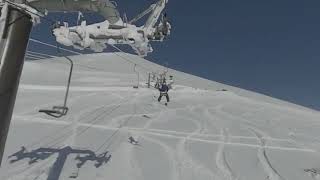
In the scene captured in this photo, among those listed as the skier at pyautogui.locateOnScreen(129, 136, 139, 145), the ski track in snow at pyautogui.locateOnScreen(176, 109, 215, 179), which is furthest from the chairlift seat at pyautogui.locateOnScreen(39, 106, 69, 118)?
the skier at pyautogui.locateOnScreen(129, 136, 139, 145)

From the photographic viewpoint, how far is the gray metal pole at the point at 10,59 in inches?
188

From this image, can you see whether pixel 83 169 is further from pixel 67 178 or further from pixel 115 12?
pixel 115 12

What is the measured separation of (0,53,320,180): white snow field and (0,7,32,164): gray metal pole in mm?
6308

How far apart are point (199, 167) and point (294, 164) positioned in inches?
140

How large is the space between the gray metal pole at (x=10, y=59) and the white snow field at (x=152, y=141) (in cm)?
631

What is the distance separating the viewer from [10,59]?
4809mm

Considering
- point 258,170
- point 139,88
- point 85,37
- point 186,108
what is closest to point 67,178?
point 85,37

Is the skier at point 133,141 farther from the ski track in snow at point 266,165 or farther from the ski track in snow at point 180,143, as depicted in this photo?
the ski track in snow at point 266,165

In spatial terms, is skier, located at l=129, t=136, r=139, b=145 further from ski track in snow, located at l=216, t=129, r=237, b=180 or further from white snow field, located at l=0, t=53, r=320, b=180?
ski track in snow, located at l=216, t=129, r=237, b=180

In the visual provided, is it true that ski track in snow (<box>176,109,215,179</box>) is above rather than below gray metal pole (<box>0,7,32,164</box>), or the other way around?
below

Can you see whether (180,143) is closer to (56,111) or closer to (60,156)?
(60,156)

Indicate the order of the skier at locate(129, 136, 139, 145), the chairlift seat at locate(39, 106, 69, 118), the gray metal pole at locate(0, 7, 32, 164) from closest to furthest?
the gray metal pole at locate(0, 7, 32, 164) < the chairlift seat at locate(39, 106, 69, 118) < the skier at locate(129, 136, 139, 145)

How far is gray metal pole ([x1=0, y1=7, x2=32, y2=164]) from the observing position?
4.77m

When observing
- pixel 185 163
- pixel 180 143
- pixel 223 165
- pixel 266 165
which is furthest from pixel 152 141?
pixel 266 165
